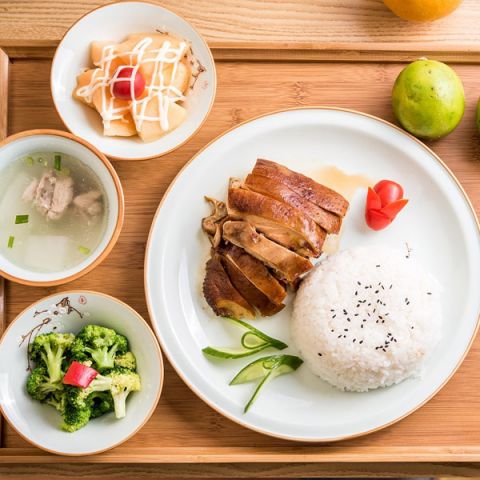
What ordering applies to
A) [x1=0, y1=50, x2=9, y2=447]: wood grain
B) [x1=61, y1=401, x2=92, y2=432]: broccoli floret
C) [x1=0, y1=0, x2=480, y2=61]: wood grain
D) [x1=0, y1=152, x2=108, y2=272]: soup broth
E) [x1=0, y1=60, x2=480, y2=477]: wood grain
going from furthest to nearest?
[x1=0, y1=0, x2=480, y2=61]: wood grain, [x1=0, y1=50, x2=9, y2=447]: wood grain, [x1=0, y1=60, x2=480, y2=477]: wood grain, [x1=0, y1=152, x2=108, y2=272]: soup broth, [x1=61, y1=401, x2=92, y2=432]: broccoli floret

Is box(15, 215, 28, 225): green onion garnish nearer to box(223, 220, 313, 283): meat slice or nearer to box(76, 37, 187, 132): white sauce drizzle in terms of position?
box(76, 37, 187, 132): white sauce drizzle

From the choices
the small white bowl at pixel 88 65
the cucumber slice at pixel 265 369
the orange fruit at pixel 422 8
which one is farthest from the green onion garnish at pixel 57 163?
the orange fruit at pixel 422 8

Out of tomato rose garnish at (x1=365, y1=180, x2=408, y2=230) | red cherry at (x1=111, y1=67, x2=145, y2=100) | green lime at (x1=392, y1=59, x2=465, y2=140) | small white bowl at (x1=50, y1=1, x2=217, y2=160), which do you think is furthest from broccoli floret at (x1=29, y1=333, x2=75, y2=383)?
green lime at (x1=392, y1=59, x2=465, y2=140)

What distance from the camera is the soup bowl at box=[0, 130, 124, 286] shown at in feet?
9.35

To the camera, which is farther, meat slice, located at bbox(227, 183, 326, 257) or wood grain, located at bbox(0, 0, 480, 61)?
wood grain, located at bbox(0, 0, 480, 61)

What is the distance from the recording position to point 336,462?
306cm

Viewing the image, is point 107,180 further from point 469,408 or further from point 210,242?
point 469,408

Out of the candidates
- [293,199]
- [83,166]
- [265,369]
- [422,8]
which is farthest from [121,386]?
[422,8]

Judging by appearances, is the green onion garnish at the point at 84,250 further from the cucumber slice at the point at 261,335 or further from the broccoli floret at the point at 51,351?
the cucumber slice at the point at 261,335

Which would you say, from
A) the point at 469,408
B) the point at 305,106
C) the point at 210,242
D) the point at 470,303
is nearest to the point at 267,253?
the point at 210,242

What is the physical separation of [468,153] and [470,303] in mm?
739

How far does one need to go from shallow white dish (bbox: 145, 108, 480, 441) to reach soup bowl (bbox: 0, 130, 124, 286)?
28 cm

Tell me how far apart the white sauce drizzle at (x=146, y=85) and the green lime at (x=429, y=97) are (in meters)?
1.03

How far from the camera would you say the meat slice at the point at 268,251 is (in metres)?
2.96
